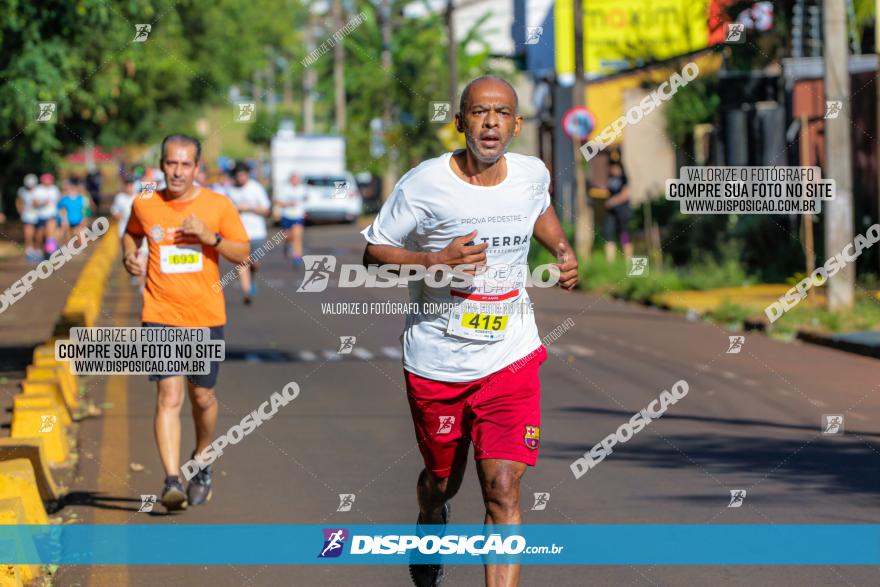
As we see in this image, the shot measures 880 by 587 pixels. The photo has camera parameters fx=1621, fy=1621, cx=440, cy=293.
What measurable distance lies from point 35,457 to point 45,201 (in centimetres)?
2741

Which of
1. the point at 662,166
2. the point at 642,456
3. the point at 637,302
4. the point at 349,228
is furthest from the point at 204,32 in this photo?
the point at 642,456

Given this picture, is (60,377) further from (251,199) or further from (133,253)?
(251,199)

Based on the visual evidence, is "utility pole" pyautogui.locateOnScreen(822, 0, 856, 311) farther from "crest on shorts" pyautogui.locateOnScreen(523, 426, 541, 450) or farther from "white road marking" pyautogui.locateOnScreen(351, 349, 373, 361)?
"crest on shorts" pyautogui.locateOnScreen(523, 426, 541, 450)

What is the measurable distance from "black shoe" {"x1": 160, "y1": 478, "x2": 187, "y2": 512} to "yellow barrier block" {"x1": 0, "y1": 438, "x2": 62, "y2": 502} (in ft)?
2.97

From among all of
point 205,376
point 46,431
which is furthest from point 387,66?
point 205,376

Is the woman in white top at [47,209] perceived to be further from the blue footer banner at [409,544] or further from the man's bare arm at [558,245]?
the man's bare arm at [558,245]

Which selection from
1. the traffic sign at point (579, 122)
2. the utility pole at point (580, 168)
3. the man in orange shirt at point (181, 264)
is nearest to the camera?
the man in orange shirt at point (181, 264)

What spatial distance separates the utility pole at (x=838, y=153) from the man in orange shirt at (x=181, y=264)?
10856mm

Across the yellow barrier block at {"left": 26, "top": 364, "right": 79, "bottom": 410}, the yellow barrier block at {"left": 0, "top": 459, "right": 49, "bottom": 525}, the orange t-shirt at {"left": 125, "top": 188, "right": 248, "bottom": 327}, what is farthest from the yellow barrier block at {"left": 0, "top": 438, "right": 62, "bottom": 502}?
the yellow barrier block at {"left": 26, "top": 364, "right": 79, "bottom": 410}

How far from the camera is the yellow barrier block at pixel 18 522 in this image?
6.62 m

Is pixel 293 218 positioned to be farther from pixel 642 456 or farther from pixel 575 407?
pixel 642 456

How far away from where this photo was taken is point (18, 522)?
23.1 feet

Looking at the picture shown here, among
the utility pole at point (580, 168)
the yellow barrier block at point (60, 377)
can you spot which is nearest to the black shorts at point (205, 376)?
the yellow barrier block at point (60, 377)

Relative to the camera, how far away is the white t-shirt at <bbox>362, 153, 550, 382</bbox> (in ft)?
19.5
